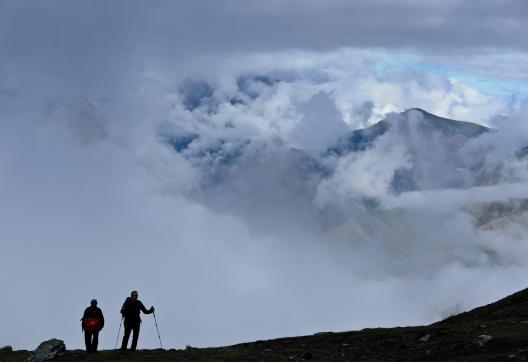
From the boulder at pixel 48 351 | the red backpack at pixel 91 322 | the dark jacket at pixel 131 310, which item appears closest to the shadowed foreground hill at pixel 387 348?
the boulder at pixel 48 351

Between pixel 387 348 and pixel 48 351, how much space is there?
19393mm

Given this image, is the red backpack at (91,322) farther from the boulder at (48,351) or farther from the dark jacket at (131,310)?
the boulder at (48,351)

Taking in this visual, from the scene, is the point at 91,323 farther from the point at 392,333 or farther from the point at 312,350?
the point at 392,333

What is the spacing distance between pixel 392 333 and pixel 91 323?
1866 centimetres

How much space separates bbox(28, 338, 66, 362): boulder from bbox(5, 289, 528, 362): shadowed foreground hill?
30.9 inches

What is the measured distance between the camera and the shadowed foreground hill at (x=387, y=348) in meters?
35.6

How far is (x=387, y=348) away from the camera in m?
40.4

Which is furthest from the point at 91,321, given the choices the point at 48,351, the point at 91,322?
the point at 48,351

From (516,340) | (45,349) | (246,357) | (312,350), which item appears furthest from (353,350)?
(45,349)

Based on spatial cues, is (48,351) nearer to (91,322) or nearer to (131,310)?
(91,322)

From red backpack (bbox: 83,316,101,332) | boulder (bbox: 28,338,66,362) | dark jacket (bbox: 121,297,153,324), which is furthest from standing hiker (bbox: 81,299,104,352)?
boulder (bbox: 28,338,66,362)

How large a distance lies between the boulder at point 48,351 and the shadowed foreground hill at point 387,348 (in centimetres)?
78

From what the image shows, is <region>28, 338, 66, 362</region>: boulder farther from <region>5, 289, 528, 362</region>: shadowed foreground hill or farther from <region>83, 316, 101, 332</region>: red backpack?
<region>83, 316, 101, 332</region>: red backpack

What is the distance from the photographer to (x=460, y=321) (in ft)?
164
